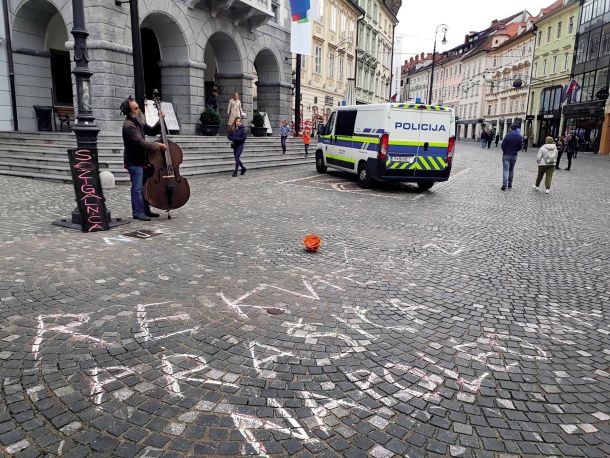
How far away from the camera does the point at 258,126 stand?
2247 cm

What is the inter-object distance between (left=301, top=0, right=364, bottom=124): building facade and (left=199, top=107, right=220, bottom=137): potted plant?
1505cm

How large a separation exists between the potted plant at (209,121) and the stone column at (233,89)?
3.47 m

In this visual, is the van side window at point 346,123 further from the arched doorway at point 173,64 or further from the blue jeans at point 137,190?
the blue jeans at point 137,190

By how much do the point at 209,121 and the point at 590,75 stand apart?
35.4 meters

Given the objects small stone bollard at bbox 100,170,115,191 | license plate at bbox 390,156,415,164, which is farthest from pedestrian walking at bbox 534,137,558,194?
small stone bollard at bbox 100,170,115,191

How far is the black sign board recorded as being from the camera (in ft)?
22.1

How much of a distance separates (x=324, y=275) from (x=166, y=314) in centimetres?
189

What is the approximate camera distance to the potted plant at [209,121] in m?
18.3

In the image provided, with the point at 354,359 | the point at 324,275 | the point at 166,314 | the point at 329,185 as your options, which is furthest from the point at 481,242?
the point at 329,185

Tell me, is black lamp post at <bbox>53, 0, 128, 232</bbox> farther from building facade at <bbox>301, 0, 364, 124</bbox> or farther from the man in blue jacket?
building facade at <bbox>301, 0, 364, 124</bbox>

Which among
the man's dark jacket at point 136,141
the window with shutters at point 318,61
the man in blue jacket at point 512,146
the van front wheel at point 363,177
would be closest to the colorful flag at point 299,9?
the van front wheel at point 363,177

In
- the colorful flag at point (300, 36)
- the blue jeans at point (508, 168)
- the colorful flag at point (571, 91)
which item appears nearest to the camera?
the blue jeans at point (508, 168)

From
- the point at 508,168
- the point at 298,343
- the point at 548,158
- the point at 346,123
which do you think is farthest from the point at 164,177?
the point at 548,158

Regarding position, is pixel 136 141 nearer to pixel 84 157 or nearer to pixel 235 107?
pixel 84 157
